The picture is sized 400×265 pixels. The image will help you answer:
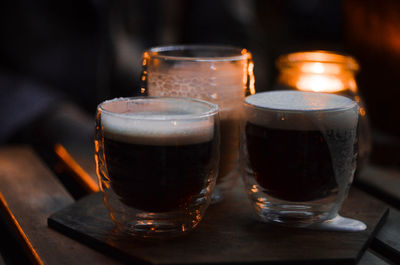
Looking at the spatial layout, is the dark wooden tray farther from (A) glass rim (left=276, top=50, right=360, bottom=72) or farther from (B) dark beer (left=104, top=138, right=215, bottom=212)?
(A) glass rim (left=276, top=50, right=360, bottom=72)

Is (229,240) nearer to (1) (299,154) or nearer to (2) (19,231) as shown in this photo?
(1) (299,154)

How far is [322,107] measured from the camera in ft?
2.05

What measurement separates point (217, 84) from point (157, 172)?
0.20 metres

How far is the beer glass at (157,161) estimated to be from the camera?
584 millimetres

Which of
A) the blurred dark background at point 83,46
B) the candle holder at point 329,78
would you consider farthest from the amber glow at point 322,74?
the blurred dark background at point 83,46

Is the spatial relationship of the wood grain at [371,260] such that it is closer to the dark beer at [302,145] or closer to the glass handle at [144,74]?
the dark beer at [302,145]

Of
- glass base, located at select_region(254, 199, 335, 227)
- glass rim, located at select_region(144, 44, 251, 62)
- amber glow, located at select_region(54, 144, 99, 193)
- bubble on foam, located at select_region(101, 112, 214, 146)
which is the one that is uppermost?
glass rim, located at select_region(144, 44, 251, 62)

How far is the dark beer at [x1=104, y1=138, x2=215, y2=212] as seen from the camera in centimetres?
59

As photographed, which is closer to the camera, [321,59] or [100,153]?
[100,153]

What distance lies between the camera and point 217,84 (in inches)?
29.3

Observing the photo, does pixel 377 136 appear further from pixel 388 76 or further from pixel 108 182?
pixel 108 182

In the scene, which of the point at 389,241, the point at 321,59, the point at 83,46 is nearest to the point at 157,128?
the point at 389,241

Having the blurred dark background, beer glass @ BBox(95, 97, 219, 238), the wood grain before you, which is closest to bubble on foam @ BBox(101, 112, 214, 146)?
beer glass @ BBox(95, 97, 219, 238)

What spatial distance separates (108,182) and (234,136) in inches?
8.1
